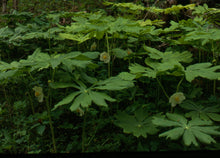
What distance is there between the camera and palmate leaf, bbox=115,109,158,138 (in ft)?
4.51

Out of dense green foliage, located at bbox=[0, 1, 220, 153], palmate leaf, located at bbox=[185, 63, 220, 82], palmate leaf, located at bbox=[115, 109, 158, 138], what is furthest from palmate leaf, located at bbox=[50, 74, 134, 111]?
palmate leaf, located at bbox=[185, 63, 220, 82]

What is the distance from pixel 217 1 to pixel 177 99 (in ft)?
8.49

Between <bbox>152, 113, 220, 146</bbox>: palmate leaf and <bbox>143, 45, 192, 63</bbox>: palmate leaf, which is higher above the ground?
<bbox>143, 45, 192, 63</bbox>: palmate leaf

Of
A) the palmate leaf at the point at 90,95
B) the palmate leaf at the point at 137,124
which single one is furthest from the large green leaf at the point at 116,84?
the palmate leaf at the point at 137,124

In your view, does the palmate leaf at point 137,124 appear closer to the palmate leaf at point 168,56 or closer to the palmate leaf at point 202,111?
the palmate leaf at point 202,111

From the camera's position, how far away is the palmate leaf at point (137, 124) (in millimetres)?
1374

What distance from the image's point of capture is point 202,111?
152 cm

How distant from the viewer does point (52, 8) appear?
4.74 meters

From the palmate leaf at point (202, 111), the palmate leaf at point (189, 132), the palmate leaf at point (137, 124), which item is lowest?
the palmate leaf at point (137, 124)

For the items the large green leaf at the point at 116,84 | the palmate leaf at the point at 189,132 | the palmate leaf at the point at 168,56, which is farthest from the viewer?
the palmate leaf at the point at 168,56

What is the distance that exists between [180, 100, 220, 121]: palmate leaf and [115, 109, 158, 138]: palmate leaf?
284 mm

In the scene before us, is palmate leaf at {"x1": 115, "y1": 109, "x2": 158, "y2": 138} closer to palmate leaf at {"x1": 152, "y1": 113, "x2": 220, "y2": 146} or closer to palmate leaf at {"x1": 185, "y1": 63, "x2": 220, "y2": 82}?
palmate leaf at {"x1": 152, "y1": 113, "x2": 220, "y2": 146}

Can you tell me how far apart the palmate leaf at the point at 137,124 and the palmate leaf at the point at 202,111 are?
28 centimetres

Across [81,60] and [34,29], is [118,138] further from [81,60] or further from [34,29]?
[34,29]
